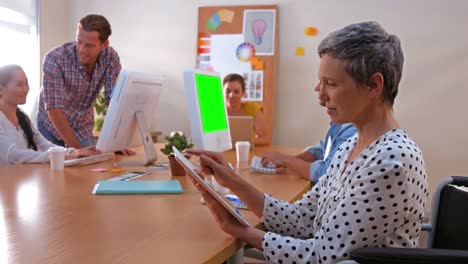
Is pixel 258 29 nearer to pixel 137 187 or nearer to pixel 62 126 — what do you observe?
pixel 62 126

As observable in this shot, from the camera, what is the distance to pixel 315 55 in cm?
441

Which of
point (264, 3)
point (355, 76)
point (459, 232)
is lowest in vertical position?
point (459, 232)

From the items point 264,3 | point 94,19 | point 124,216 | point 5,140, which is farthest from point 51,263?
point 264,3

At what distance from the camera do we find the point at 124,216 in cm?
145

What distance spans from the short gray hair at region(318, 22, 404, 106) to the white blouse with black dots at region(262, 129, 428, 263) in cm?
14

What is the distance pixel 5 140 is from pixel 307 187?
1.42 meters

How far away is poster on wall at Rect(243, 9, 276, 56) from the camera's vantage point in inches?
177

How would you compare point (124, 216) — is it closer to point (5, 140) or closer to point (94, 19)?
point (5, 140)

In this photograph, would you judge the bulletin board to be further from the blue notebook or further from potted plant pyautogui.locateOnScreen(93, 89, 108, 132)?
the blue notebook

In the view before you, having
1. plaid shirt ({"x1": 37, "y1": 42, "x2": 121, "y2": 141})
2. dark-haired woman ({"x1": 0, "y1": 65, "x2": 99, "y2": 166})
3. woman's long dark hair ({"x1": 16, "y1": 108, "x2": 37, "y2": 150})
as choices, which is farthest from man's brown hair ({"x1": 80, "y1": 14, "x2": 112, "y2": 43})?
woman's long dark hair ({"x1": 16, "y1": 108, "x2": 37, "y2": 150})

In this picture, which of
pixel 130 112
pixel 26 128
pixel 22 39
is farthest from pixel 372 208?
pixel 22 39

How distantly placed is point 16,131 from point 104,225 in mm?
1480

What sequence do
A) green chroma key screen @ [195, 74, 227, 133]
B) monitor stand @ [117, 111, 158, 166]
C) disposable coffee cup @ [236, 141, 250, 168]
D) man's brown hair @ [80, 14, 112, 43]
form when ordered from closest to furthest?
green chroma key screen @ [195, 74, 227, 133] → monitor stand @ [117, 111, 158, 166] → disposable coffee cup @ [236, 141, 250, 168] → man's brown hair @ [80, 14, 112, 43]

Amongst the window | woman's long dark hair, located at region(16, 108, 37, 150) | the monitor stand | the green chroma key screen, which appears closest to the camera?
the green chroma key screen
